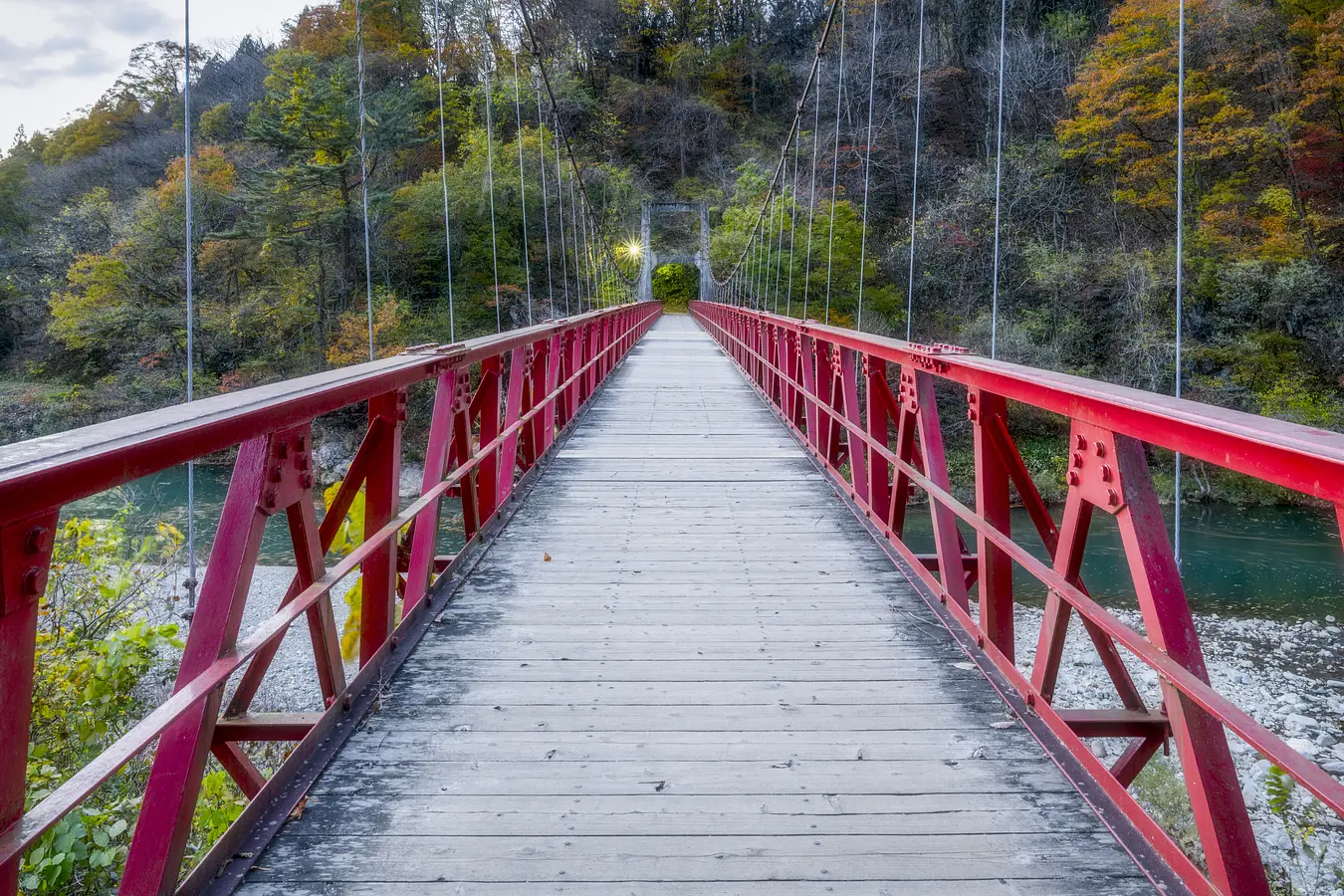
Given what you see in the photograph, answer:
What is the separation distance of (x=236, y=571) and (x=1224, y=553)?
15.5 m

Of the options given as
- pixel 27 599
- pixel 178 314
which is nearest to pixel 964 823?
pixel 27 599

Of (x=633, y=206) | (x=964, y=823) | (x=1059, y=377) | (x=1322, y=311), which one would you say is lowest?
(x=964, y=823)

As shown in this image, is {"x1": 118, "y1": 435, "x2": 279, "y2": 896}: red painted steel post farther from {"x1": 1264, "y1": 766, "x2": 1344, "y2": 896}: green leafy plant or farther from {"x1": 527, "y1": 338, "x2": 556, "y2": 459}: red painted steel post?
{"x1": 1264, "y1": 766, "x2": 1344, "y2": 896}: green leafy plant

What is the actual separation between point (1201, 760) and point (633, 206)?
3893 cm

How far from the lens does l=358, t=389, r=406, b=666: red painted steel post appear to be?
90.4 inches

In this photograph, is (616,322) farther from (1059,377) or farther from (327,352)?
(327,352)

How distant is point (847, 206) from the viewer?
892 inches

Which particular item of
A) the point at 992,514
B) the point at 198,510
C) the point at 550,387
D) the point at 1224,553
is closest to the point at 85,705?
the point at 550,387

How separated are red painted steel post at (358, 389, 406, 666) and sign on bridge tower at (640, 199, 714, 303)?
37116 millimetres

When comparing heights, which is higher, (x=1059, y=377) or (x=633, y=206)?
(x=633, y=206)

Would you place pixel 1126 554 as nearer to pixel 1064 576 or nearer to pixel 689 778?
pixel 1064 576

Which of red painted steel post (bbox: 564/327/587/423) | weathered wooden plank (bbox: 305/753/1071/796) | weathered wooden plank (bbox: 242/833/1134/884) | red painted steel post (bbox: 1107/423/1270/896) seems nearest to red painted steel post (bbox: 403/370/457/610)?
weathered wooden plank (bbox: 305/753/1071/796)

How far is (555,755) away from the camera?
1.90m

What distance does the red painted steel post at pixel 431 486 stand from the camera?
2719 millimetres
